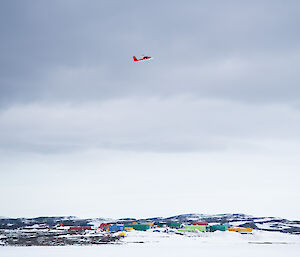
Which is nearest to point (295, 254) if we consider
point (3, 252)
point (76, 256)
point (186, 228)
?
point (76, 256)

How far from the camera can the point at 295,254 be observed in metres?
56.6

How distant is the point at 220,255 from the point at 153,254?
10.1 metres

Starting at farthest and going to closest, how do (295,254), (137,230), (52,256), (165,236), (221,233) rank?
(137,230) → (221,233) → (165,236) → (295,254) → (52,256)

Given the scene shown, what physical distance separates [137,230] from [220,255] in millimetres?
58148

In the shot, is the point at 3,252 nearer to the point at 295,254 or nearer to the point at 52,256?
the point at 52,256

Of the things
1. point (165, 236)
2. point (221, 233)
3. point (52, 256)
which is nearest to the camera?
point (52, 256)

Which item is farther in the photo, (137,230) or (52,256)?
(137,230)

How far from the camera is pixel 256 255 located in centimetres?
5438

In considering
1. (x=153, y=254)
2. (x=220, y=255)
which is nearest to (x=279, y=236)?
(x=220, y=255)

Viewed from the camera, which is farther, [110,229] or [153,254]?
[110,229]

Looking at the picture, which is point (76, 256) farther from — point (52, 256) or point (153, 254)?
point (153, 254)

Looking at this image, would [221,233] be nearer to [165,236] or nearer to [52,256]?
[165,236]

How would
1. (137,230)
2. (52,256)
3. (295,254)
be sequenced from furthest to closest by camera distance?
1. (137,230)
2. (295,254)
3. (52,256)

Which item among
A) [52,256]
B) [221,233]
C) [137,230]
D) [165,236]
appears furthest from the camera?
[137,230]
